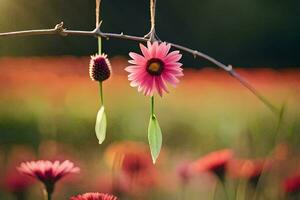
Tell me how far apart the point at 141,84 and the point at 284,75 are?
13.6 inches

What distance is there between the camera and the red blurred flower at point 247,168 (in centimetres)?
109

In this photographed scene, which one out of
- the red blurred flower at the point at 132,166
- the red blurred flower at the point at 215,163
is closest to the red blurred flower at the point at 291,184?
the red blurred flower at the point at 215,163

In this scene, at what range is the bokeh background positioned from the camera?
1113mm

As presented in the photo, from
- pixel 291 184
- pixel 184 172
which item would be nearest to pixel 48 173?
pixel 184 172

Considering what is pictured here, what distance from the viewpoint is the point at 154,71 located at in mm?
942

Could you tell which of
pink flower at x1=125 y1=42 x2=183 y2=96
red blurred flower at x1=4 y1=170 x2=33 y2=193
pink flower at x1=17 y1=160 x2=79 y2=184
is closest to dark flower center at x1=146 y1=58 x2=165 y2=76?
pink flower at x1=125 y1=42 x2=183 y2=96

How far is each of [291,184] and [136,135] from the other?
0.27m

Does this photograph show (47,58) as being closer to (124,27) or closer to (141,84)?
(124,27)

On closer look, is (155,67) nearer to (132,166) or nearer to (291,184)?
(132,166)

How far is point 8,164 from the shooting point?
1094 mm

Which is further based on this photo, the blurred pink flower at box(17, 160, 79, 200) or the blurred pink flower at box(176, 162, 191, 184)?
the blurred pink flower at box(176, 162, 191, 184)

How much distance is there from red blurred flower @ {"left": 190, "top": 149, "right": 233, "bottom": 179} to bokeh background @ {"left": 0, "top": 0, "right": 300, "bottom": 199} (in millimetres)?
12

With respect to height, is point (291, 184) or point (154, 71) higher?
point (154, 71)

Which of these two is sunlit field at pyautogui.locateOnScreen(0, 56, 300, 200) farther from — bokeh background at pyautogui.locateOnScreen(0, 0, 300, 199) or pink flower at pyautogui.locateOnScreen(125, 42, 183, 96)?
pink flower at pyautogui.locateOnScreen(125, 42, 183, 96)
